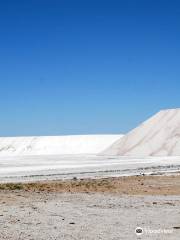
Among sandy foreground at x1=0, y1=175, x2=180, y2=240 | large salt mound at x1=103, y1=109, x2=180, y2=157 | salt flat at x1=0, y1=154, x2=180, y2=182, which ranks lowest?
sandy foreground at x1=0, y1=175, x2=180, y2=240

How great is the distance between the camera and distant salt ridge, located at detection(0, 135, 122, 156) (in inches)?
5123

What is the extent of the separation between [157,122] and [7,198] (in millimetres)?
65169

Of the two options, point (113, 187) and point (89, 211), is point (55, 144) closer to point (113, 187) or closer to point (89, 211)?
point (113, 187)

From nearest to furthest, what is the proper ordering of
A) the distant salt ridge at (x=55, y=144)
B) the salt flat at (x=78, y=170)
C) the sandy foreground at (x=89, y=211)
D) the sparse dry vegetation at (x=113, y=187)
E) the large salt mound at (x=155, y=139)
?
the sandy foreground at (x=89, y=211) → the sparse dry vegetation at (x=113, y=187) → the salt flat at (x=78, y=170) → the large salt mound at (x=155, y=139) → the distant salt ridge at (x=55, y=144)

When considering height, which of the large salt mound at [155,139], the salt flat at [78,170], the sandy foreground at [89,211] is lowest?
the sandy foreground at [89,211]

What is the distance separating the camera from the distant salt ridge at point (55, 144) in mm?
130125

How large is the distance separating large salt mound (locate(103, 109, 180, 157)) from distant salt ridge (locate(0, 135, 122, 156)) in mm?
44268

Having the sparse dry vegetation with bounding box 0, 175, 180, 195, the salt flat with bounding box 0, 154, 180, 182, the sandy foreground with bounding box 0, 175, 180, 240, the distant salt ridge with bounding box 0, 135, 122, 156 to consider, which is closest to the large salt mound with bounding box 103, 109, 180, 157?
the salt flat with bounding box 0, 154, 180, 182

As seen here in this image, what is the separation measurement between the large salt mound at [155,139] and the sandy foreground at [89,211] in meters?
46.7

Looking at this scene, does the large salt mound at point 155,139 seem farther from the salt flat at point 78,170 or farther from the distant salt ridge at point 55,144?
the distant salt ridge at point 55,144

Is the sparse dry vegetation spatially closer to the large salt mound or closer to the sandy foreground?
the sandy foreground

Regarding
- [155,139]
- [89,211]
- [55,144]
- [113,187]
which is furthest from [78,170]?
[55,144]

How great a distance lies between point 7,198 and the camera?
20078 millimetres

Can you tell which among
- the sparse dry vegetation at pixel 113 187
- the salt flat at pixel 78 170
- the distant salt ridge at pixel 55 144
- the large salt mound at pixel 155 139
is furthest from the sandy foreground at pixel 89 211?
the distant salt ridge at pixel 55 144
